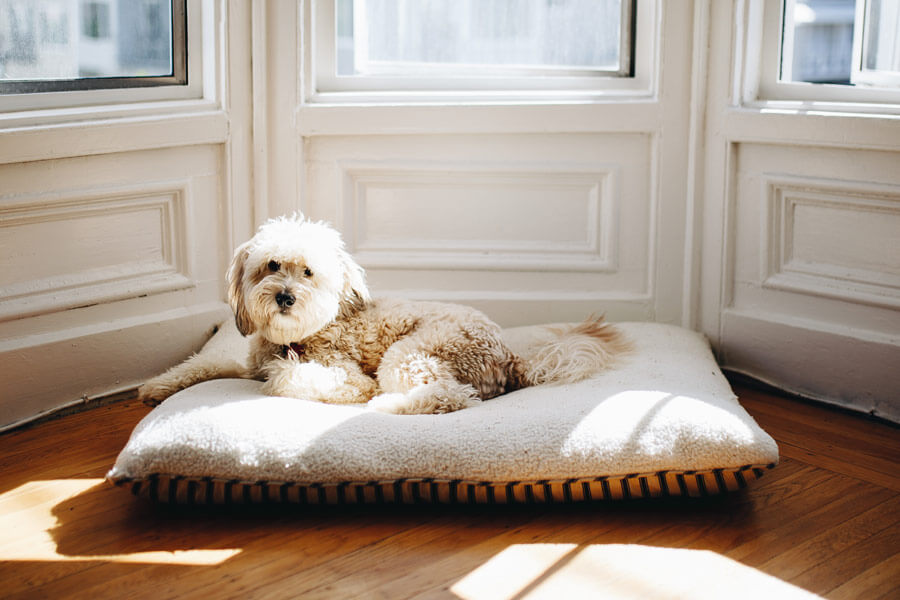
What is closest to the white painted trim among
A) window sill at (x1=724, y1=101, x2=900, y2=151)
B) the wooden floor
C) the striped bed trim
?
window sill at (x1=724, y1=101, x2=900, y2=151)

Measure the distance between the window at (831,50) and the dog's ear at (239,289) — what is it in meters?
1.81

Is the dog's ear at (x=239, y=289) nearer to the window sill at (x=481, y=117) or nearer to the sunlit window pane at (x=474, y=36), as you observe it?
the window sill at (x=481, y=117)

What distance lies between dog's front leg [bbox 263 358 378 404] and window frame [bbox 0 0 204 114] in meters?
1.10

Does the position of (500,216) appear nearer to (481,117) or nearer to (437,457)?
(481,117)

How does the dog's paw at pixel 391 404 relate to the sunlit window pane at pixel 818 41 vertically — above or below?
below

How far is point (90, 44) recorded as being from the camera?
9.86 feet

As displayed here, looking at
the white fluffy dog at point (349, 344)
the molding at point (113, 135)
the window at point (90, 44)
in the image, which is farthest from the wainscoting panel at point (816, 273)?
the window at point (90, 44)

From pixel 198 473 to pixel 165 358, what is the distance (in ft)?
3.58

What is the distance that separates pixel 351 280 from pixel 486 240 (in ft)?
2.97

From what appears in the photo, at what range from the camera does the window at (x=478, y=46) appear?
337 cm

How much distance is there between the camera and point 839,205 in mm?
2998

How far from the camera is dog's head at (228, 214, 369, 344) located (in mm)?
2457

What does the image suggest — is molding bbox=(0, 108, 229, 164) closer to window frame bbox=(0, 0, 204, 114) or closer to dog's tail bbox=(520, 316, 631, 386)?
window frame bbox=(0, 0, 204, 114)

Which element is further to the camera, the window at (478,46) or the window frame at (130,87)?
the window at (478,46)
